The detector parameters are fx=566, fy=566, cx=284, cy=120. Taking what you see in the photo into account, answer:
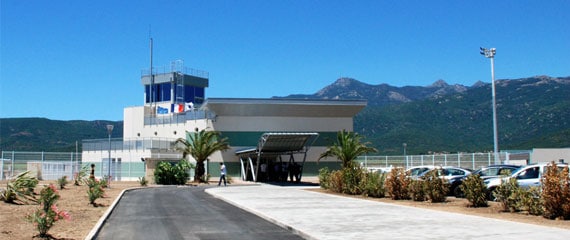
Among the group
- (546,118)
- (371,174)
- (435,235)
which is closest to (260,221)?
(435,235)

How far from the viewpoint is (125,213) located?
19219 millimetres

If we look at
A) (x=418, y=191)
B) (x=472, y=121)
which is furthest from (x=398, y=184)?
(x=472, y=121)

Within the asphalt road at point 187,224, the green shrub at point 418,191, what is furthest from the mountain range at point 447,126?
the asphalt road at point 187,224

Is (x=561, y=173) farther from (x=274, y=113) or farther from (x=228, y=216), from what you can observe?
(x=274, y=113)

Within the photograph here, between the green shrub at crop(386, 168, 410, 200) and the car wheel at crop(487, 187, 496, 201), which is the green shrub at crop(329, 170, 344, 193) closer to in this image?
the green shrub at crop(386, 168, 410, 200)

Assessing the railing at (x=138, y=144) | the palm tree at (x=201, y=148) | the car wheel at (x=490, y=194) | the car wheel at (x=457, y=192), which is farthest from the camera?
the railing at (x=138, y=144)

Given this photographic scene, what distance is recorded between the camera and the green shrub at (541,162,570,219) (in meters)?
15.5

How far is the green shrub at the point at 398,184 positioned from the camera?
2438 centimetres

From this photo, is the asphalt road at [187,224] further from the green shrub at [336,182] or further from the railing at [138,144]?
the railing at [138,144]

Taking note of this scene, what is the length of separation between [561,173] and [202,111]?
1610 inches

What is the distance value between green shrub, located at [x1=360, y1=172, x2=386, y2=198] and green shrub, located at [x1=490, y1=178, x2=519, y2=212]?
26.6ft

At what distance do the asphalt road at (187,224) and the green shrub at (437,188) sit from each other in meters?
7.74

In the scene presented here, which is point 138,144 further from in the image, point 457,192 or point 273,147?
point 457,192

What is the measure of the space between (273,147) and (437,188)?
883 inches
